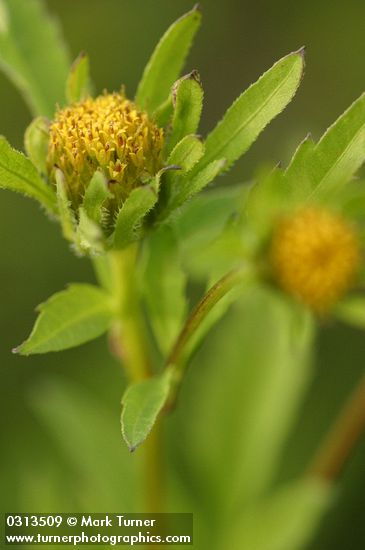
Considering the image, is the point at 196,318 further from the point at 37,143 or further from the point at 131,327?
the point at 37,143

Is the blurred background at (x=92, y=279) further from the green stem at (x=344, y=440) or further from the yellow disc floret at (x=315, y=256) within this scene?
the yellow disc floret at (x=315, y=256)

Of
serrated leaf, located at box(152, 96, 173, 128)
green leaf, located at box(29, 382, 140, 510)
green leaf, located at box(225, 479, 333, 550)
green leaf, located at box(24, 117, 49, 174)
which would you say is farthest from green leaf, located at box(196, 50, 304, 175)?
green leaf, located at box(29, 382, 140, 510)

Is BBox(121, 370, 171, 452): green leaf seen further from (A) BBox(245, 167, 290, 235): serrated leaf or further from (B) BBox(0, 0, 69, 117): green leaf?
(B) BBox(0, 0, 69, 117): green leaf

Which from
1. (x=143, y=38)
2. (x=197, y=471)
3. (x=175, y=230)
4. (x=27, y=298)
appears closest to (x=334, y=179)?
(x=175, y=230)

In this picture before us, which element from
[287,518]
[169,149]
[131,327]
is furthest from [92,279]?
[169,149]

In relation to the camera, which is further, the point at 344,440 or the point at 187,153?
the point at 344,440

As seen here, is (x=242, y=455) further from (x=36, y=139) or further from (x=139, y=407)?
(x=36, y=139)

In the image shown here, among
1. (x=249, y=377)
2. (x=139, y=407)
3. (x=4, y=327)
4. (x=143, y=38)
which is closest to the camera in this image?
(x=139, y=407)

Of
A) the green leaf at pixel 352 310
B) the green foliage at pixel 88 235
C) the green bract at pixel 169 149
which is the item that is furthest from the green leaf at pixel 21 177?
the green leaf at pixel 352 310
